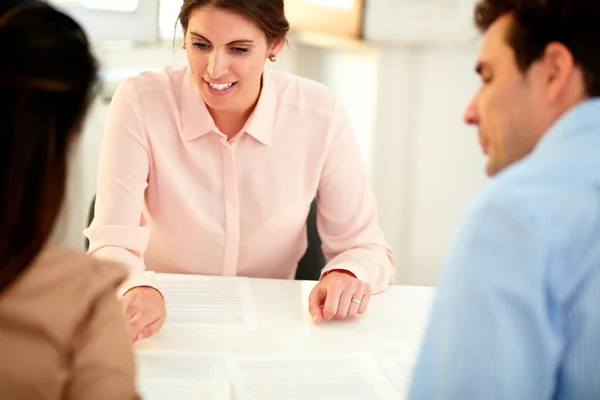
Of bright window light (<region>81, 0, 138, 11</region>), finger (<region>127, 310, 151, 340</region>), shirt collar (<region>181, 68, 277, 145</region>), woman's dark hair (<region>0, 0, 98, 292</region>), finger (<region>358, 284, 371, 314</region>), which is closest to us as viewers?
woman's dark hair (<region>0, 0, 98, 292</region>)

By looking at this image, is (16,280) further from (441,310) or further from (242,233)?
(242,233)

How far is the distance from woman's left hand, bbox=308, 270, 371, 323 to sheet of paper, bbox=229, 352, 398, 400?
0.57 ft

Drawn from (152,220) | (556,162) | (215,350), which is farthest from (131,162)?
(556,162)

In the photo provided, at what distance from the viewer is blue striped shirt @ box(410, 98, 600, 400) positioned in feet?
2.56

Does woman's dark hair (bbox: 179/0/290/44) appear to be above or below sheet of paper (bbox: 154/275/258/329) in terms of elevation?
above

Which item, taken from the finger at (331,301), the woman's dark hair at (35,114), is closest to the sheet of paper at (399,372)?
the finger at (331,301)

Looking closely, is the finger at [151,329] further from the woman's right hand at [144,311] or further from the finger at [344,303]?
the finger at [344,303]

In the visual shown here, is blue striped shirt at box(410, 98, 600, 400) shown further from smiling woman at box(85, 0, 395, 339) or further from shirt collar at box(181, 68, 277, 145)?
shirt collar at box(181, 68, 277, 145)

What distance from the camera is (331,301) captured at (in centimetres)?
154

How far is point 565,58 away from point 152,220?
1234mm

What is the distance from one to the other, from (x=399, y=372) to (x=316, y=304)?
29 centimetres

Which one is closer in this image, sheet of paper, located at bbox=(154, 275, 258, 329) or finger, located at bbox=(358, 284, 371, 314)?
sheet of paper, located at bbox=(154, 275, 258, 329)

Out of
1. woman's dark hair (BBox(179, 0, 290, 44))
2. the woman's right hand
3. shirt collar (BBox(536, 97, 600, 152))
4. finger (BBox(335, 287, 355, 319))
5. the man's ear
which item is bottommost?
finger (BBox(335, 287, 355, 319))

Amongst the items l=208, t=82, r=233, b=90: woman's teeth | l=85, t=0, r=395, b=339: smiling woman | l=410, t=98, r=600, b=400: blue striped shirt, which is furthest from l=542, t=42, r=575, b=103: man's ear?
l=208, t=82, r=233, b=90: woman's teeth
